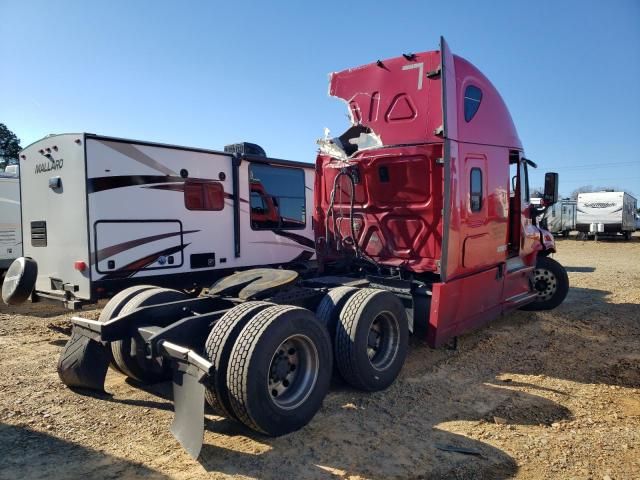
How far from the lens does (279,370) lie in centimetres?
388

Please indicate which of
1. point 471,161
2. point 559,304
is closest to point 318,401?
point 471,161

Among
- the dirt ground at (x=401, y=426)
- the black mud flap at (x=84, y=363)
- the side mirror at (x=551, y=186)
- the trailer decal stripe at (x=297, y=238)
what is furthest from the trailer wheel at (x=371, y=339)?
the trailer decal stripe at (x=297, y=238)

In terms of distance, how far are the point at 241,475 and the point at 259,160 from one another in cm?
641

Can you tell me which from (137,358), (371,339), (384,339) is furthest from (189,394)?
(384,339)

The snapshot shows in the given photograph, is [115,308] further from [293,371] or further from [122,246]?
[122,246]

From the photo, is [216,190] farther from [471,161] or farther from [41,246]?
[471,161]

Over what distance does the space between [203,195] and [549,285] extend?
20.6 ft

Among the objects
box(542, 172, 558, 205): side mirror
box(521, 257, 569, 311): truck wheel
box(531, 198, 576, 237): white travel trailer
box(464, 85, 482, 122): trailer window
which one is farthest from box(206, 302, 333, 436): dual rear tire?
box(531, 198, 576, 237): white travel trailer

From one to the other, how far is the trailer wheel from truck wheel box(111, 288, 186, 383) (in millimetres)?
1788

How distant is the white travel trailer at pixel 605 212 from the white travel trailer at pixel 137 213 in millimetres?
25931

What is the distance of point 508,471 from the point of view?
10.6ft

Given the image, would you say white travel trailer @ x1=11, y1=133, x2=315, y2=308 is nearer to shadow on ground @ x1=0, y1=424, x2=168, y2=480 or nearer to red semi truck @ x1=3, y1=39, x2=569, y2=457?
red semi truck @ x1=3, y1=39, x2=569, y2=457

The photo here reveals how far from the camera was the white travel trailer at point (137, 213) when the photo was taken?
21.7 ft

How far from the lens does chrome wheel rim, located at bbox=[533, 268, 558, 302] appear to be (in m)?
8.43
